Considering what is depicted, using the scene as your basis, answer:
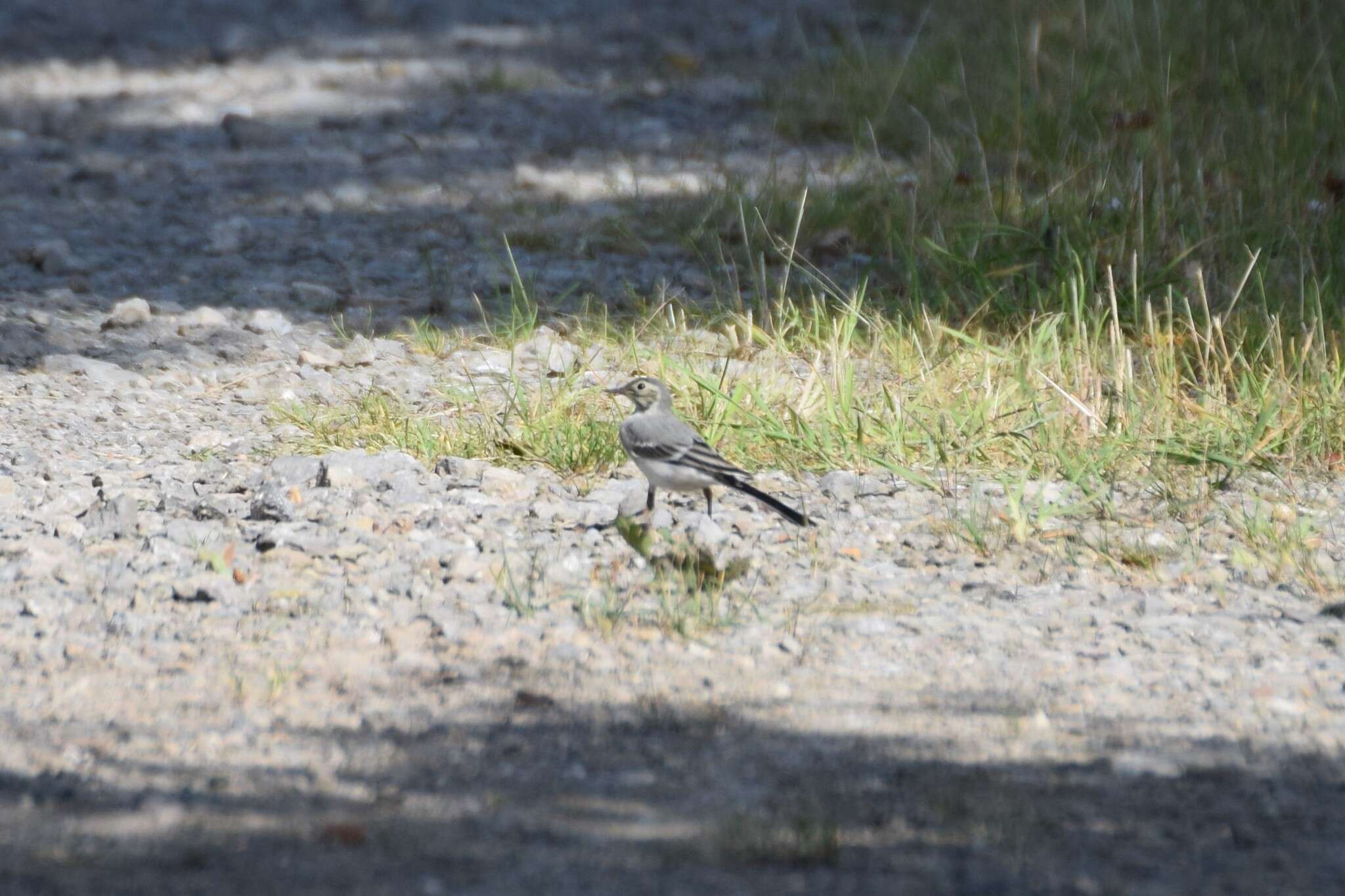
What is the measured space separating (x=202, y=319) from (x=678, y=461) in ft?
8.86

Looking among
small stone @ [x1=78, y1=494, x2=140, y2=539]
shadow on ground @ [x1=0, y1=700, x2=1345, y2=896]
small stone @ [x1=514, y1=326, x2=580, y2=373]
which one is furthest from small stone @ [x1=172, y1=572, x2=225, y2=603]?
small stone @ [x1=514, y1=326, x2=580, y2=373]

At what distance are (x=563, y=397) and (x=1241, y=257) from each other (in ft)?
8.82

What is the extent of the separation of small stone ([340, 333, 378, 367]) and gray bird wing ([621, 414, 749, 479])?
1666 millimetres

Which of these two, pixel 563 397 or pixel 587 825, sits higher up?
pixel 563 397

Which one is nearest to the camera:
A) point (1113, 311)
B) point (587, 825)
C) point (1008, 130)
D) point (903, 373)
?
point (587, 825)

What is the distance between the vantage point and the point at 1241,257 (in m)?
5.62

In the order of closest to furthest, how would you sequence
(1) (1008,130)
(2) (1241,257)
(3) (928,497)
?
(3) (928,497), (2) (1241,257), (1) (1008,130)

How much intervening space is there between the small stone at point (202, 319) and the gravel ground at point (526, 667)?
0.11 ft

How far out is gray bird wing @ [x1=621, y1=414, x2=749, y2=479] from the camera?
388 centimetres

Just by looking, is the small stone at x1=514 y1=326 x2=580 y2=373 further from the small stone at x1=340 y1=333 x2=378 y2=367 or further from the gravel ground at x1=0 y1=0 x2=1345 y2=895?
the small stone at x1=340 y1=333 x2=378 y2=367

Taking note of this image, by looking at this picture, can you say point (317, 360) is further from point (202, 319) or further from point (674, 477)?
point (674, 477)

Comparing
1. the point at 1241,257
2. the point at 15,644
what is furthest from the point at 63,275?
the point at 1241,257

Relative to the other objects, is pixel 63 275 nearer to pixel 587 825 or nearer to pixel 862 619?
pixel 862 619

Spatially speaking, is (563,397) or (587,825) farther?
(563,397)
